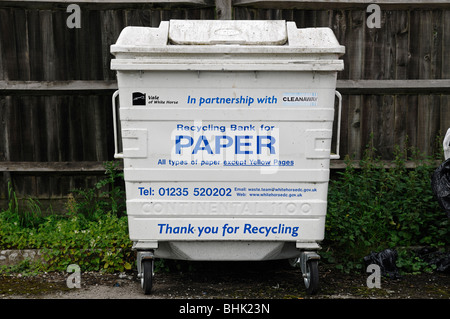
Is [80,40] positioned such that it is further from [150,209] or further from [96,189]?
[150,209]

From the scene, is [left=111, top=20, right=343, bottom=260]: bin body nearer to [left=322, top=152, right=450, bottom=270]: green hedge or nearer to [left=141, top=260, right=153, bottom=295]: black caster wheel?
[left=141, top=260, right=153, bottom=295]: black caster wheel

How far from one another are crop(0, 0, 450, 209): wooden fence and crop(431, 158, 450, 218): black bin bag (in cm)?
88

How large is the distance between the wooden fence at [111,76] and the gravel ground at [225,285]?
127 centimetres

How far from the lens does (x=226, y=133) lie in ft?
→ 12.3

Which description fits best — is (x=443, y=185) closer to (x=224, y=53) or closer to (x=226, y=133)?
(x=226, y=133)

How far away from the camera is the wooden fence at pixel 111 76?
201 inches

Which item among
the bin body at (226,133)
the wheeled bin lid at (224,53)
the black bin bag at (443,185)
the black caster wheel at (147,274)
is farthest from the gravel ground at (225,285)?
the wheeled bin lid at (224,53)

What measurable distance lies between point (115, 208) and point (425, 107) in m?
3.12

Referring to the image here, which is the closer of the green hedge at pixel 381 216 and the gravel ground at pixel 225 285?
the gravel ground at pixel 225 285

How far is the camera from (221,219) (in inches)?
151

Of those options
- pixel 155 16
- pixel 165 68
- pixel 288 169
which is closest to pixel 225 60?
pixel 165 68

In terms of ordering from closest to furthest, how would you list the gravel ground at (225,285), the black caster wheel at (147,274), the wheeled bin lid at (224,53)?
→ the wheeled bin lid at (224,53)
the black caster wheel at (147,274)
the gravel ground at (225,285)

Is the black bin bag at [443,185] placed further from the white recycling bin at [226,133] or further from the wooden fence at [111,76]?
the white recycling bin at [226,133]

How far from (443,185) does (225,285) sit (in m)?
1.84
